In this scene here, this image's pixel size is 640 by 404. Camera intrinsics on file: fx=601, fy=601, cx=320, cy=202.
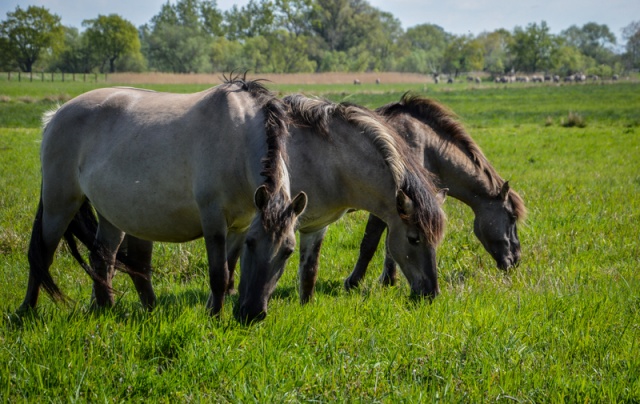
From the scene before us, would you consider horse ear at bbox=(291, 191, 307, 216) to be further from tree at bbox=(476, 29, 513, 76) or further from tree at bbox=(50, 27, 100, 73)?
tree at bbox=(476, 29, 513, 76)

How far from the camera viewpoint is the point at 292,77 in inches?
2798

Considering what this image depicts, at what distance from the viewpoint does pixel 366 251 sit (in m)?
6.60


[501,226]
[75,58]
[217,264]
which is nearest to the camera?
[217,264]

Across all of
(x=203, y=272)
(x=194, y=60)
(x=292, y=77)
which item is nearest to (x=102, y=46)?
(x=194, y=60)

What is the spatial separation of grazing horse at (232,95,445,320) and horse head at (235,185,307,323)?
40.3 inches

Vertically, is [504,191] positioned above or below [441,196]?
below

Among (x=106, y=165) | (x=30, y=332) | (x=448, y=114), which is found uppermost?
(x=448, y=114)

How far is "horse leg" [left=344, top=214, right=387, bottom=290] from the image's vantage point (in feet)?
21.1

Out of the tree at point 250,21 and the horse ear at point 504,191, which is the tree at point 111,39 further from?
the horse ear at point 504,191

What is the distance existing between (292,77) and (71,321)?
68918 mm

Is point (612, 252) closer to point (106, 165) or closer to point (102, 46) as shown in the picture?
point (106, 165)

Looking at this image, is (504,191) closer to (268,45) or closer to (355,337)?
(355,337)

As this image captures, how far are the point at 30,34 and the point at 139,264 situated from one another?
65914mm

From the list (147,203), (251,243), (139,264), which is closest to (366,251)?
(139,264)
